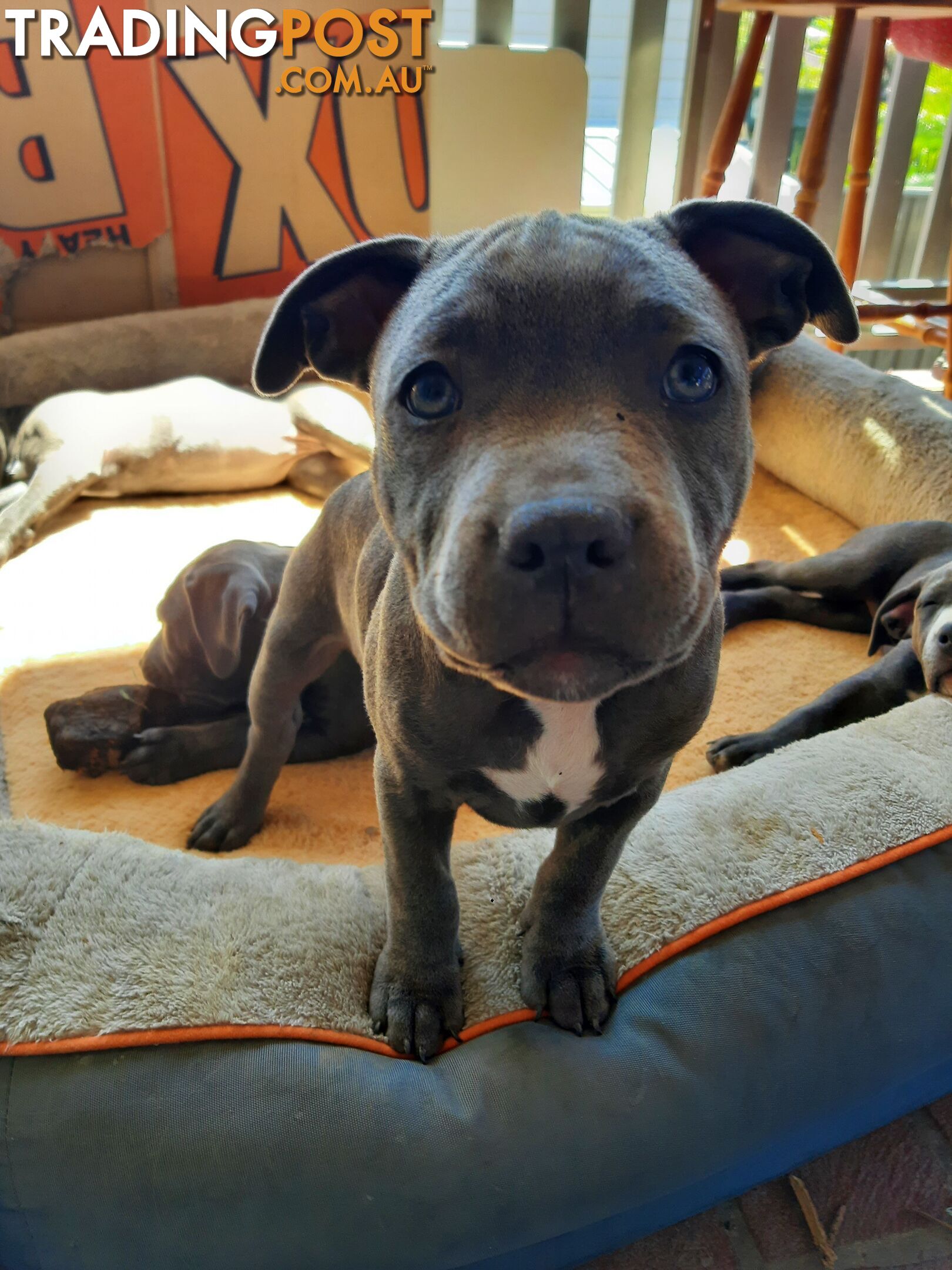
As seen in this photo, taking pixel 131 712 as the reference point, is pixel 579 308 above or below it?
above

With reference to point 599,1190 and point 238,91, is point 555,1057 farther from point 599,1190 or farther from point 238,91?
point 238,91

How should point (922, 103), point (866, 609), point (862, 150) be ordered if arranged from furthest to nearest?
point (922, 103)
point (862, 150)
point (866, 609)

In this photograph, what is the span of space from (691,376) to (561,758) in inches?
17.4

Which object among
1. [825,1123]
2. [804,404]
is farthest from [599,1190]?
[804,404]

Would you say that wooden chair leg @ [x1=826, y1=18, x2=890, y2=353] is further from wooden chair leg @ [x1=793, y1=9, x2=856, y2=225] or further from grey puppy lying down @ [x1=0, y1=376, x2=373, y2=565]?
grey puppy lying down @ [x1=0, y1=376, x2=373, y2=565]

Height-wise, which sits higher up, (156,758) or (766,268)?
(766,268)

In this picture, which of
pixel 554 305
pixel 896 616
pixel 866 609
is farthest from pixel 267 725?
pixel 866 609

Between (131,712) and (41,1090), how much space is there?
1.07 m

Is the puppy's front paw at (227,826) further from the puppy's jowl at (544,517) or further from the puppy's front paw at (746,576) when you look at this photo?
the puppy's front paw at (746,576)

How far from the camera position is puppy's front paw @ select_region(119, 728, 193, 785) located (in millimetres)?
2156

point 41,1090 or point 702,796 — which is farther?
point 702,796

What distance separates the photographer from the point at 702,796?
5.58 ft

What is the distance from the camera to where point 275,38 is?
369 centimetres

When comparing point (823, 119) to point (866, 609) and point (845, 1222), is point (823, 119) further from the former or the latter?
point (845, 1222)
